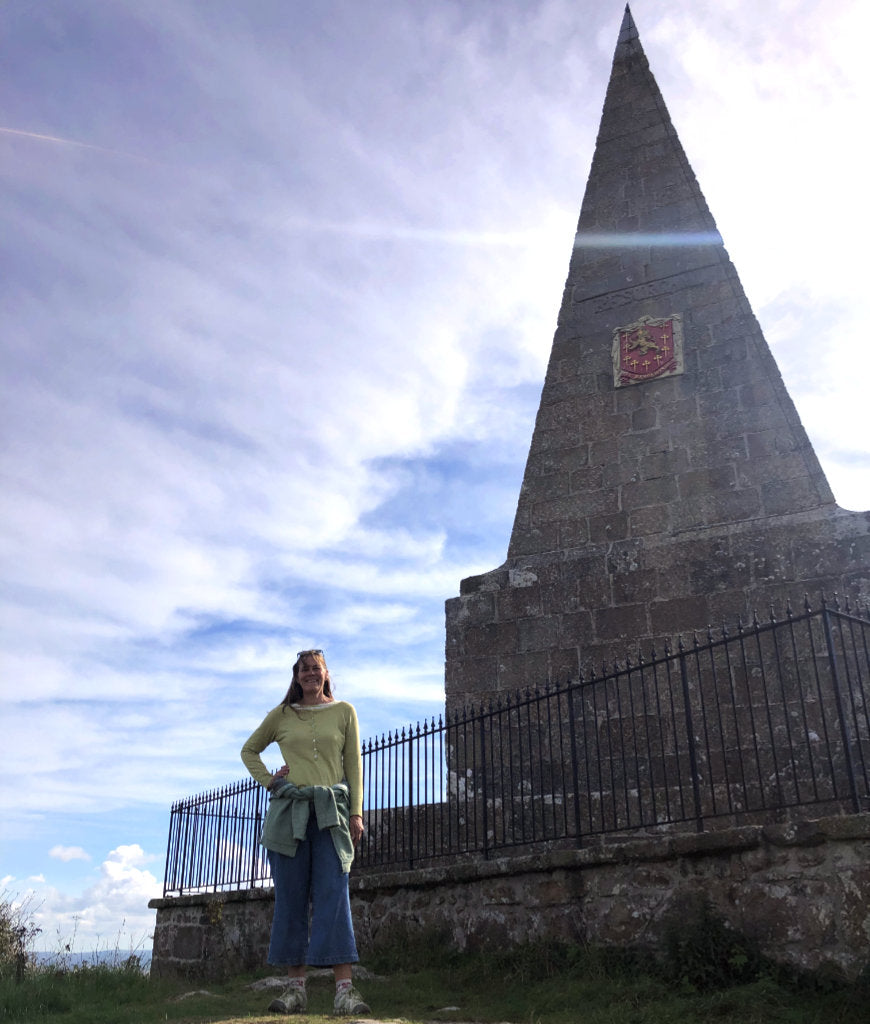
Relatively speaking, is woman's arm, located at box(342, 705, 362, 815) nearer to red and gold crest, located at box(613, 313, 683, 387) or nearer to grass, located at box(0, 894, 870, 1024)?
grass, located at box(0, 894, 870, 1024)

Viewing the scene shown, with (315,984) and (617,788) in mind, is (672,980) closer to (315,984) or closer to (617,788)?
(315,984)

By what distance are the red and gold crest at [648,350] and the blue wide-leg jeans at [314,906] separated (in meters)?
A: 6.09

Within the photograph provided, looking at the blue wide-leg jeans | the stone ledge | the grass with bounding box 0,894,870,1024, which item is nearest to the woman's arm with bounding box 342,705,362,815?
the blue wide-leg jeans

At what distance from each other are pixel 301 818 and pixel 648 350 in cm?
638

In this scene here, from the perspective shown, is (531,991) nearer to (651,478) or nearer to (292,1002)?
(292,1002)

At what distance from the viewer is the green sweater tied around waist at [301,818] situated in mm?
4754

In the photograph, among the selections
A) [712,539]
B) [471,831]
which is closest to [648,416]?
[712,539]

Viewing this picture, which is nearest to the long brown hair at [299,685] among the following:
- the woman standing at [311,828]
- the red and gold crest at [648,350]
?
the woman standing at [311,828]

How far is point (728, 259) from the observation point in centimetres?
954

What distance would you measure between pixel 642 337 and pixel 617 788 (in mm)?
4444

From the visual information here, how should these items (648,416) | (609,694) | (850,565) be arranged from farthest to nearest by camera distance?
(648,416) → (609,694) → (850,565)

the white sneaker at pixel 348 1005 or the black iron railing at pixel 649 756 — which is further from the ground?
the black iron railing at pixel 649 756

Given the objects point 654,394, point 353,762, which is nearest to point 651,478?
point 654,394

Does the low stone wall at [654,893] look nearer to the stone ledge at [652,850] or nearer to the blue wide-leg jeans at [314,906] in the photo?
the stone ledge at [652,850]
